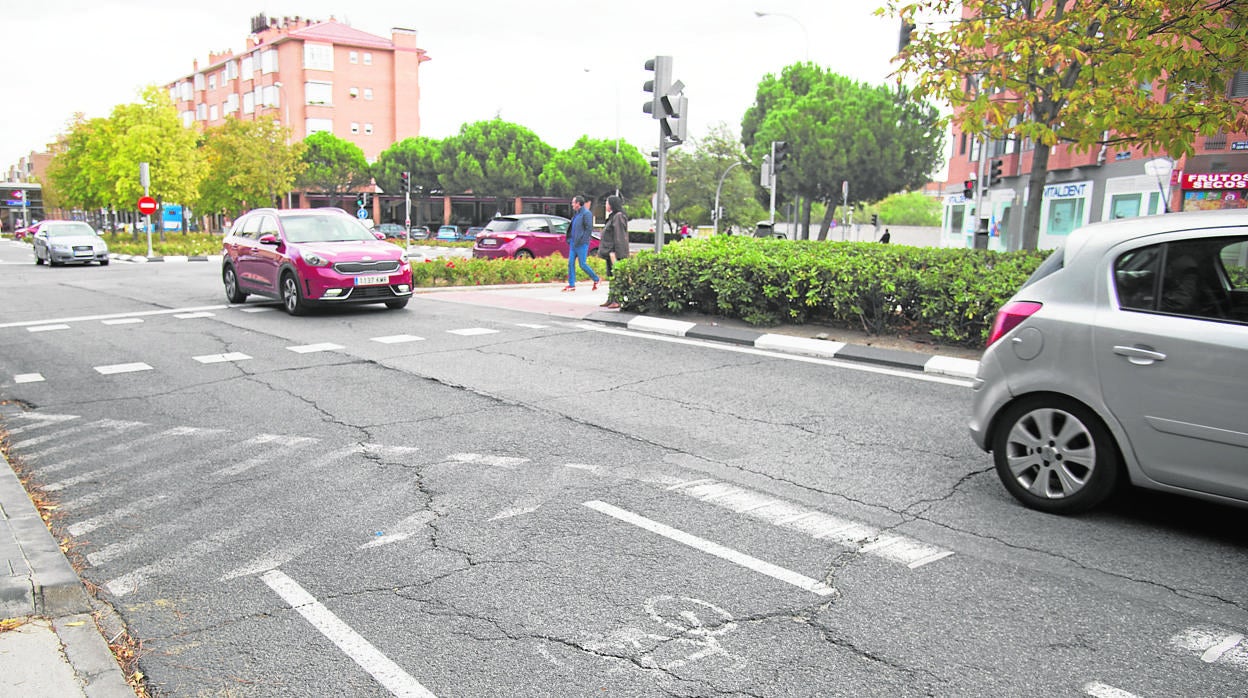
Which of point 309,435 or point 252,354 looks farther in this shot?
point 252,354

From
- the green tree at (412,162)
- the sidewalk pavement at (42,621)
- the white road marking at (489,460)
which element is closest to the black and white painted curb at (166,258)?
the sidewalk pavement at (42,621)

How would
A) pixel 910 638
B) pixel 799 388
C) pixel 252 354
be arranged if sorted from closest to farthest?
pixel 910 638 < pixel 799 388 < pixel 252 354

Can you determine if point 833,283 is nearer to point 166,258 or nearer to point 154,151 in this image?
point 166,258

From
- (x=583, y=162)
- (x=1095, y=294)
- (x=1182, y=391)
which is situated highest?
(x=583, y=162)

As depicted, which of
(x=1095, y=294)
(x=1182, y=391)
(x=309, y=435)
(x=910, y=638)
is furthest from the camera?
(x=309, y=435)

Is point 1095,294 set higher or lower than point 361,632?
higher

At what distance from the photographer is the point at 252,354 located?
10219 mm

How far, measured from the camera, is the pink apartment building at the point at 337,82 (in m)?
73.2

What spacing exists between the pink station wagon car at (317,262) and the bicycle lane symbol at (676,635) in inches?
416

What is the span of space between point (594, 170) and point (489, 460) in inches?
2490

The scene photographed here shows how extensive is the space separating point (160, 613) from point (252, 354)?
6946mm

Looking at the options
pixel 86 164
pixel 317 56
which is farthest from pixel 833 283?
pixel 317 56

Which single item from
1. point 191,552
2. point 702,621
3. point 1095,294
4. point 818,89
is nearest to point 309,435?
point 191,552

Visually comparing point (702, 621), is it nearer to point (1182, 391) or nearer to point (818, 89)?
point (1182, 391)
